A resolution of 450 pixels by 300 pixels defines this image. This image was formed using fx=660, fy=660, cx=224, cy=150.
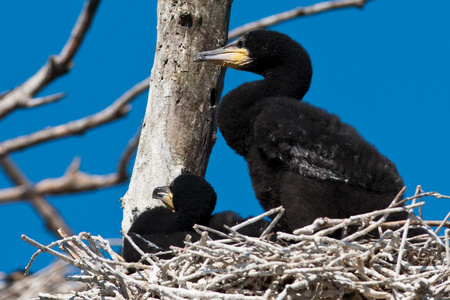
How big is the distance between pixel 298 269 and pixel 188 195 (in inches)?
60.9

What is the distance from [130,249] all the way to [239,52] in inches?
74.1

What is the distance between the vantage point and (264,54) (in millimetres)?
5352

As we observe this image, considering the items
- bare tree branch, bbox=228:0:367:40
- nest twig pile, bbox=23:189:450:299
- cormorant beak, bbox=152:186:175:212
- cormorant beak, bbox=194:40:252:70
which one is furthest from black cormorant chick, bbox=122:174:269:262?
bare tree branch, bbox=228:0:367:40

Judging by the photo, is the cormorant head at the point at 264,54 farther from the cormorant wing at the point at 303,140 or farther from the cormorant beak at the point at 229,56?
the cormorant wing at the point at 303,140

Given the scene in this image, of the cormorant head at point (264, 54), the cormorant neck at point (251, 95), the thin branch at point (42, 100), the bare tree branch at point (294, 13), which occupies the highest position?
the bare tree branch at point (294, 13)

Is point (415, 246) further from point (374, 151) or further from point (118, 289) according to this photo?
point (118, 289)

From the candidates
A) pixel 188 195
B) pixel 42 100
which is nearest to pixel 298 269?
pixel 188 195

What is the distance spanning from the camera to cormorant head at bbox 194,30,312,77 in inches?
208

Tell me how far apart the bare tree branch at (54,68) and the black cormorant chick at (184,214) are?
2434 mm

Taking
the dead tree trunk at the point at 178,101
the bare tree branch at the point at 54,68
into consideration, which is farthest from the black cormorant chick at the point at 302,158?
the bare tree branch at the point at 54,68

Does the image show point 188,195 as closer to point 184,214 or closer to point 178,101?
point 184,214

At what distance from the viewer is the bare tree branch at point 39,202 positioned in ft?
7.34

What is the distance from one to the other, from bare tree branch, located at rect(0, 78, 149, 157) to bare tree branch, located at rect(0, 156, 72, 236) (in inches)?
2.4

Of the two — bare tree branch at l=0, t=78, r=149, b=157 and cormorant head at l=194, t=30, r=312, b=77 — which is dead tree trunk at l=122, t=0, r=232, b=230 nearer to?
cormorant head at l=194, t=30, r=312, b=77
